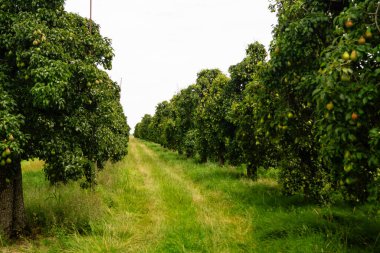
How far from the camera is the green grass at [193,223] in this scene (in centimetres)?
776

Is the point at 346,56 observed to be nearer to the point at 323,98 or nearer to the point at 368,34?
the point at 368,34

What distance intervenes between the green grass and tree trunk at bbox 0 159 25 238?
48 centimetres

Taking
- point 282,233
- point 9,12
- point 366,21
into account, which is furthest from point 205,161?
point 366,21

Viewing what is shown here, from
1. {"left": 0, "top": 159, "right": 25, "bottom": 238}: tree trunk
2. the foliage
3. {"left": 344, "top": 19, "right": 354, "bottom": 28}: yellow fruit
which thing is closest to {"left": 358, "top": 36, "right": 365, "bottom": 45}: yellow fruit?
{"left": 344, "top": 19, "right": 354, "bottom": 28}: yellow fruit

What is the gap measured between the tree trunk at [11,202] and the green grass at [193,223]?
18.8 inches

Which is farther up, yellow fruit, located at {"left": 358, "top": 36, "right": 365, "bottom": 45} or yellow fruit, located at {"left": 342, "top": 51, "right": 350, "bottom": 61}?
yellow fruit, located at {"left": 358, "top": 36, "right": 365, "bottom": 45}

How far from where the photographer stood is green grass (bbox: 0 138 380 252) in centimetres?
776

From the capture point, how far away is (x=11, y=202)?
8672mm

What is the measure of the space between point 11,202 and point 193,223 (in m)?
5.17

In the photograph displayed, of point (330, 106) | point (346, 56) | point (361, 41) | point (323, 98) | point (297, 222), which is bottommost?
point (297, 222)

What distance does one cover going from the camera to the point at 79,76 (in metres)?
8.66

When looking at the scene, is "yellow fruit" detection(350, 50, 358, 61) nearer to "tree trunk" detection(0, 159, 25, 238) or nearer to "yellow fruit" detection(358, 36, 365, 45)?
"yellow fruit" detection(358, 36, 365, 45)

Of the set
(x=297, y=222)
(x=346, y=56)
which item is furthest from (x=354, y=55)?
(x=297, y=222)

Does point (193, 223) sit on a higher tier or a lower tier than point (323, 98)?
lower
